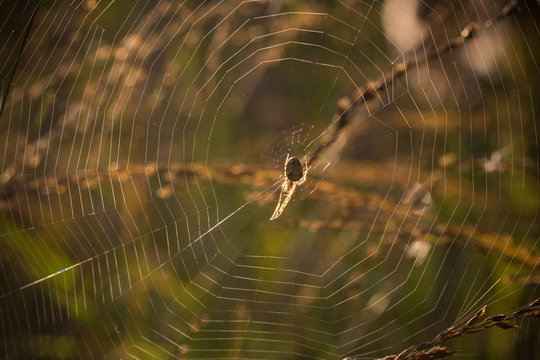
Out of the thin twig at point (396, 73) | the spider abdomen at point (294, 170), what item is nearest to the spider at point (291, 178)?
the spider abdomen at point (294, 170)

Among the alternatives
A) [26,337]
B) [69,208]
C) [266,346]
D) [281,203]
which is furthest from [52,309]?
[281,203]

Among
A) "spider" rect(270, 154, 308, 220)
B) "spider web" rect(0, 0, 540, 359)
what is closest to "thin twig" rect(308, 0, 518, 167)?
"spider web" rect(0, 0, 540, 359)

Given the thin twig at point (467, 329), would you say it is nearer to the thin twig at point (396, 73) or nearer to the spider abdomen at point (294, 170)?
the thin twig at point (396, 73)

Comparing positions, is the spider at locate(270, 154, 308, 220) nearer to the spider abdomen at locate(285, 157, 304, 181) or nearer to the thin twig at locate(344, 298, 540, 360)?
the spider abdomen at locate(285, 157, 304, 181)

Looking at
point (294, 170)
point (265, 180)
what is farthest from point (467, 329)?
point (294, 170)

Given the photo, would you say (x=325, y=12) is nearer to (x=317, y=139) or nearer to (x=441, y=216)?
(x=317, y=139)

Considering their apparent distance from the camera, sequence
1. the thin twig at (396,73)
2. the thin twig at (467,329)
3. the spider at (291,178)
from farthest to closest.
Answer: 1. the spider at (291,178)
2. the thin twig at (396,73)
3. the thin twig at (467,329)

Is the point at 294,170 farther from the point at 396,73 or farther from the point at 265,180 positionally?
the point at 396,73
